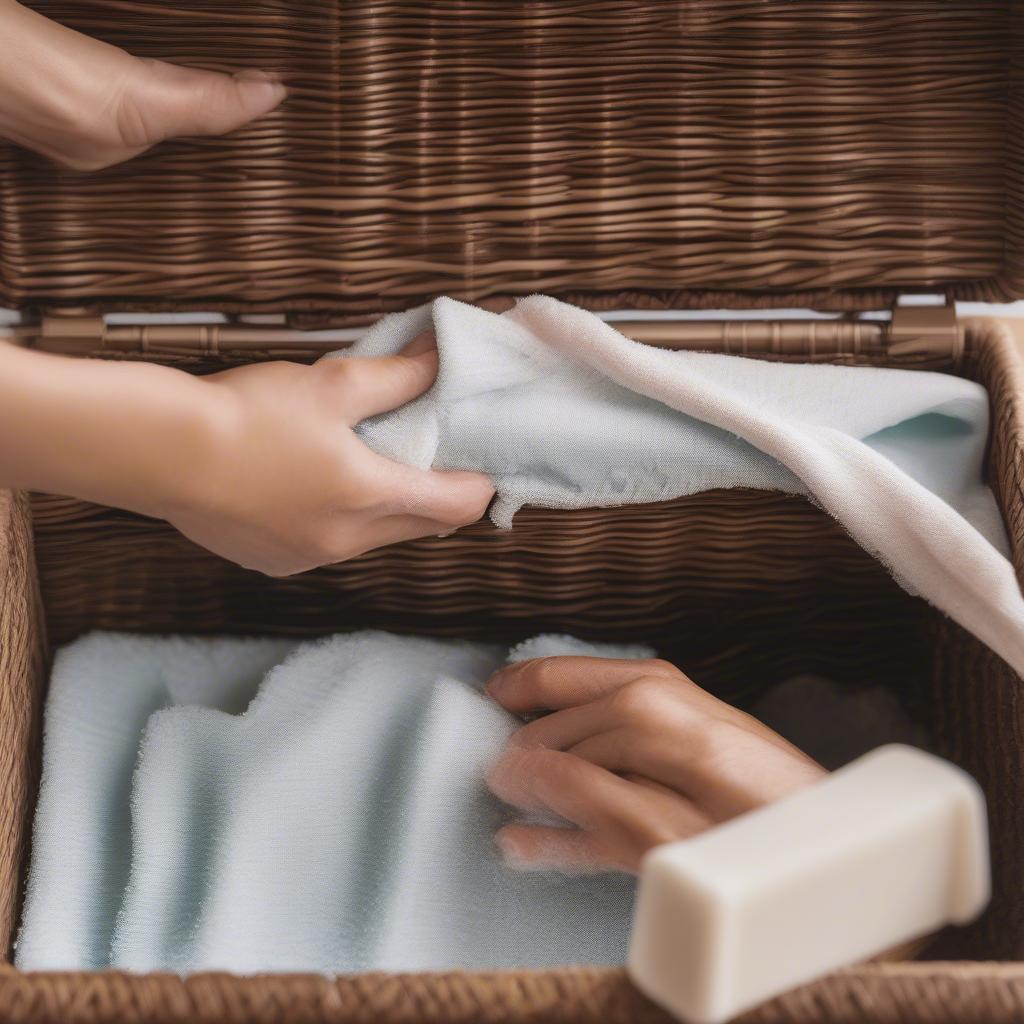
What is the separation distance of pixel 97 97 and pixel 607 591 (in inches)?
17.0

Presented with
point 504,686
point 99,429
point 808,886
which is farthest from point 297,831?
point 808,886

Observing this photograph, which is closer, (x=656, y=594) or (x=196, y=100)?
(x=196, y=100)

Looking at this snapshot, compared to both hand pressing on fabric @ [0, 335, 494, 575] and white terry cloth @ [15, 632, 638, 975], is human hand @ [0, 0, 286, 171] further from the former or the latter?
white terry cloth @ [15, 632, 638, 975]

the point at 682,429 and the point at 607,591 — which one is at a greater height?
the point at 682,429

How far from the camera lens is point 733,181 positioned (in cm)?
77

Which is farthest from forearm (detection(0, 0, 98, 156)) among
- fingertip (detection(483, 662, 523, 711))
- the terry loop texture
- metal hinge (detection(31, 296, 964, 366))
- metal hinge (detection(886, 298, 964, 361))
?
metal hinge (detection(886, 298, 964, 361))

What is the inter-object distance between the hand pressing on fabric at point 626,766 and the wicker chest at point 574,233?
15 centimetres

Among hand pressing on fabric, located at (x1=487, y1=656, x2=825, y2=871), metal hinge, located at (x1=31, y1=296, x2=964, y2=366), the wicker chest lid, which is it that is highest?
the wicker chest lid

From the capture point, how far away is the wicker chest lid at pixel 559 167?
0.74 m

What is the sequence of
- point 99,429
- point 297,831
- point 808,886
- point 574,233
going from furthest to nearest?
1. point 574,233
2. point 297,831
3. point 99,429
4. point 808,886

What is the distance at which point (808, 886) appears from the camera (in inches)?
14.3

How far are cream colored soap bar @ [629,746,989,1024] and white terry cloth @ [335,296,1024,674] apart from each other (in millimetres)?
276

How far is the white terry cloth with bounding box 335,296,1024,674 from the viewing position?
67cm

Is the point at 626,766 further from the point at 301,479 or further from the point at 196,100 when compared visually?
the point at 196,100
